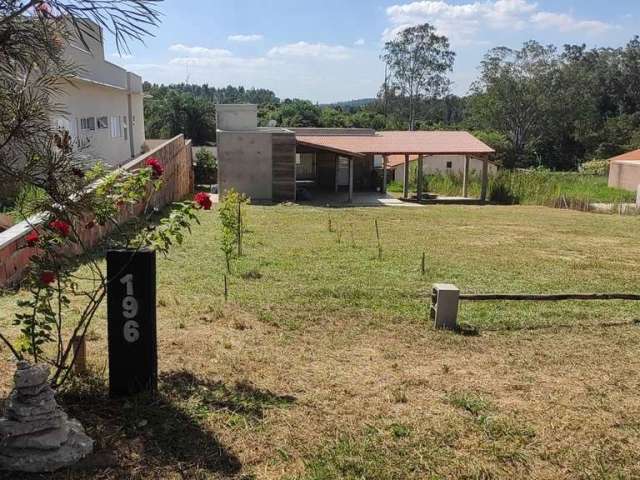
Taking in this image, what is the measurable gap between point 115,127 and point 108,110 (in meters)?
1.53

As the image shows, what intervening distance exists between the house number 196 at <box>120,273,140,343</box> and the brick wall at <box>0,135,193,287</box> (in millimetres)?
781

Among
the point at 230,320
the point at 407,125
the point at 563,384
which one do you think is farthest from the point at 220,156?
the point at 407,125

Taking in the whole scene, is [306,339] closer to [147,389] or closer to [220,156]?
[147,389]

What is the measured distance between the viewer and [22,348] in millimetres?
3898

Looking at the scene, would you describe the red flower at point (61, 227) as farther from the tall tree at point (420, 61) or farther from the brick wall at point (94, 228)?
the tall tree at point (420, 61)

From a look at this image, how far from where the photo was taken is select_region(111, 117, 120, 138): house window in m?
22.3

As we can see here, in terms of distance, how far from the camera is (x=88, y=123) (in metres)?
18.4

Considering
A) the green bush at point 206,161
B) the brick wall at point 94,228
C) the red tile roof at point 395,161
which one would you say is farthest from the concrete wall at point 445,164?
the brick wall at point 94,228

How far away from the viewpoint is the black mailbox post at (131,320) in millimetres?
3676

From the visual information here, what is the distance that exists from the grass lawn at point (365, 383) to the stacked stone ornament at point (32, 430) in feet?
0.46

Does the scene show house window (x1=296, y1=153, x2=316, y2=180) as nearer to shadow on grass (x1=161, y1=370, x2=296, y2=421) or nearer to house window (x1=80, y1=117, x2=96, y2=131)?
house window (x1=80, y1=117, x2=96, y2=131)

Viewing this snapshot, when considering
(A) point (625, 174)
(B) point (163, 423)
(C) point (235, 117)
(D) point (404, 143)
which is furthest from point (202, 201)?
(A) point (625, 174)

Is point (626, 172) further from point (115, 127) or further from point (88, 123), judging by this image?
point (88, 123)

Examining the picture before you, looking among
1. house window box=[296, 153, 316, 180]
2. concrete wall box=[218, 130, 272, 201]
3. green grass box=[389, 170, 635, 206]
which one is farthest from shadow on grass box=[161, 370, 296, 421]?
house window box=[296, 153, 316, 180]
